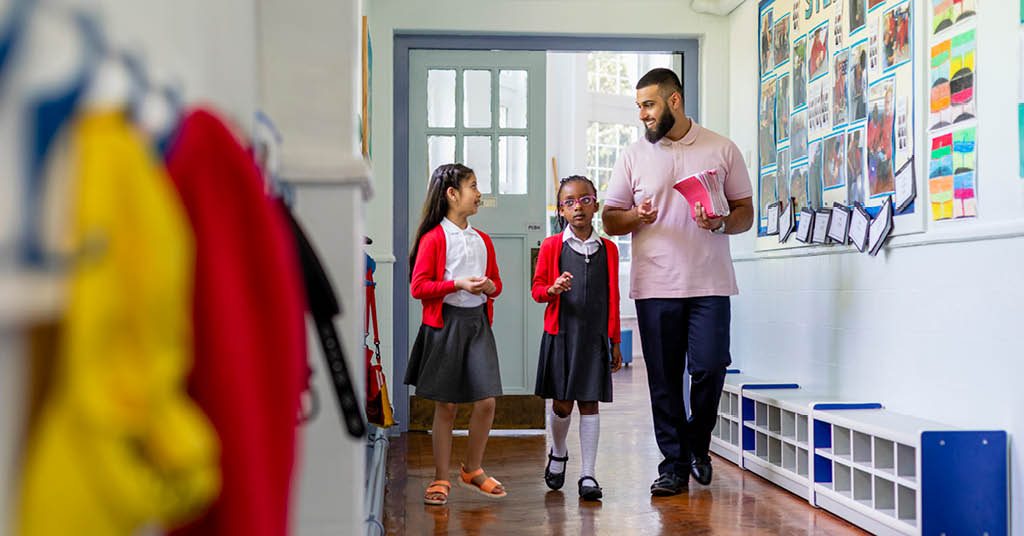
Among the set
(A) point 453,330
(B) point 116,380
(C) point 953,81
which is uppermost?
(C) point 953,81

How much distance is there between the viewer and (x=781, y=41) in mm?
4359

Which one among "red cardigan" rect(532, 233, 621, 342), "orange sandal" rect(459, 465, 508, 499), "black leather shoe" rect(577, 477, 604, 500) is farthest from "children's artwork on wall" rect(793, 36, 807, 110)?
"orange sandal" rect(459, 465, 508, 499)

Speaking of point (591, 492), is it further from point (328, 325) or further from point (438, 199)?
point (328, 325)

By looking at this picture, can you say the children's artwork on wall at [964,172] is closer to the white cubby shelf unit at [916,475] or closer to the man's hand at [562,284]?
the white cubby shelf unit at [916,475]

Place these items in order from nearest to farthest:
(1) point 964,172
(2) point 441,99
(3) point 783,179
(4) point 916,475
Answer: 1. (4) point 916,475
2. (1) point 964,172
3. (3) point 783,179
4. (2) point 441,99

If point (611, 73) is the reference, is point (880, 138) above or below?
below

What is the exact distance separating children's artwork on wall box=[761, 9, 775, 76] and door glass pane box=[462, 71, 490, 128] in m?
1.50

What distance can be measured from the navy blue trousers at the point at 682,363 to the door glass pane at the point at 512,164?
6.31 feet

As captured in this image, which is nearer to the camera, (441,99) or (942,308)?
(942,308)

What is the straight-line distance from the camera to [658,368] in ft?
11.9

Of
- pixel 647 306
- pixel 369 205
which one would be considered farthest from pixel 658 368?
pixel 369 205

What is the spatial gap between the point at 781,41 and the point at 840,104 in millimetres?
781

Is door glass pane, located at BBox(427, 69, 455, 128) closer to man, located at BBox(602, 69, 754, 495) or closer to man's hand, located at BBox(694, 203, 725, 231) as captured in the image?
man, located at BBox(602, 69, 754, 495)

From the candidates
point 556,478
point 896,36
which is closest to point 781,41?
point 896,36
